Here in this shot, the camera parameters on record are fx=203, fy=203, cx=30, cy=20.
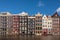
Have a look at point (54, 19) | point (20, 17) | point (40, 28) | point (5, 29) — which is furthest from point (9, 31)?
point (54, 19)

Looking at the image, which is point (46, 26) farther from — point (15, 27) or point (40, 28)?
point (15, 27)

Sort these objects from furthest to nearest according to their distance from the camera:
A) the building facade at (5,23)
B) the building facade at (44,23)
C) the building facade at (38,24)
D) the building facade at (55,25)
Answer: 1. the building facade at (44,23)
2. the building facade at (55,25)
3. the building facade at (38,24)
4. the building facade at (5,23)

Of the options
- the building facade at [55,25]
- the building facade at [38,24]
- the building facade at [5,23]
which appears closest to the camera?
the building facade at [5,23]

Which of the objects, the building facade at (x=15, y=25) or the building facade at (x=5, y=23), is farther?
the building facade at (x=5, y=23)

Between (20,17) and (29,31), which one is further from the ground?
(20,17)

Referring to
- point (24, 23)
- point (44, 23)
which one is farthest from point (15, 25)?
point (44, 23)

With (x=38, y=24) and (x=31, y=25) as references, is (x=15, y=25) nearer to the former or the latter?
(x=31, y=25)

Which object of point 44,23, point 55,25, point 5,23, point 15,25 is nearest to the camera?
point 15,25

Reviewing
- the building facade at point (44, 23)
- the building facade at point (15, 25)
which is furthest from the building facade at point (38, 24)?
the building facade at point (15, 25)

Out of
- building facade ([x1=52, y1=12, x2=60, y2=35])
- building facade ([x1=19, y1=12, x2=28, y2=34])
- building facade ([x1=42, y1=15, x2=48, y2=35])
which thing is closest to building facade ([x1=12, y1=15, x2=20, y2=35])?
building facade ([x1=19, y1=12, x2=28, y2=34])

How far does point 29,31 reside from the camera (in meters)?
47.4

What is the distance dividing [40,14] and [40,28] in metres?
3.33

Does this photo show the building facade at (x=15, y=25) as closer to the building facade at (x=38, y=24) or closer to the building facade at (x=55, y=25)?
the building facade at (x=38, y=24)

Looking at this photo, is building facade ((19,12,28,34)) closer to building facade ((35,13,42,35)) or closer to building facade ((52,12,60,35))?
building facade ((35,13,42,35))
